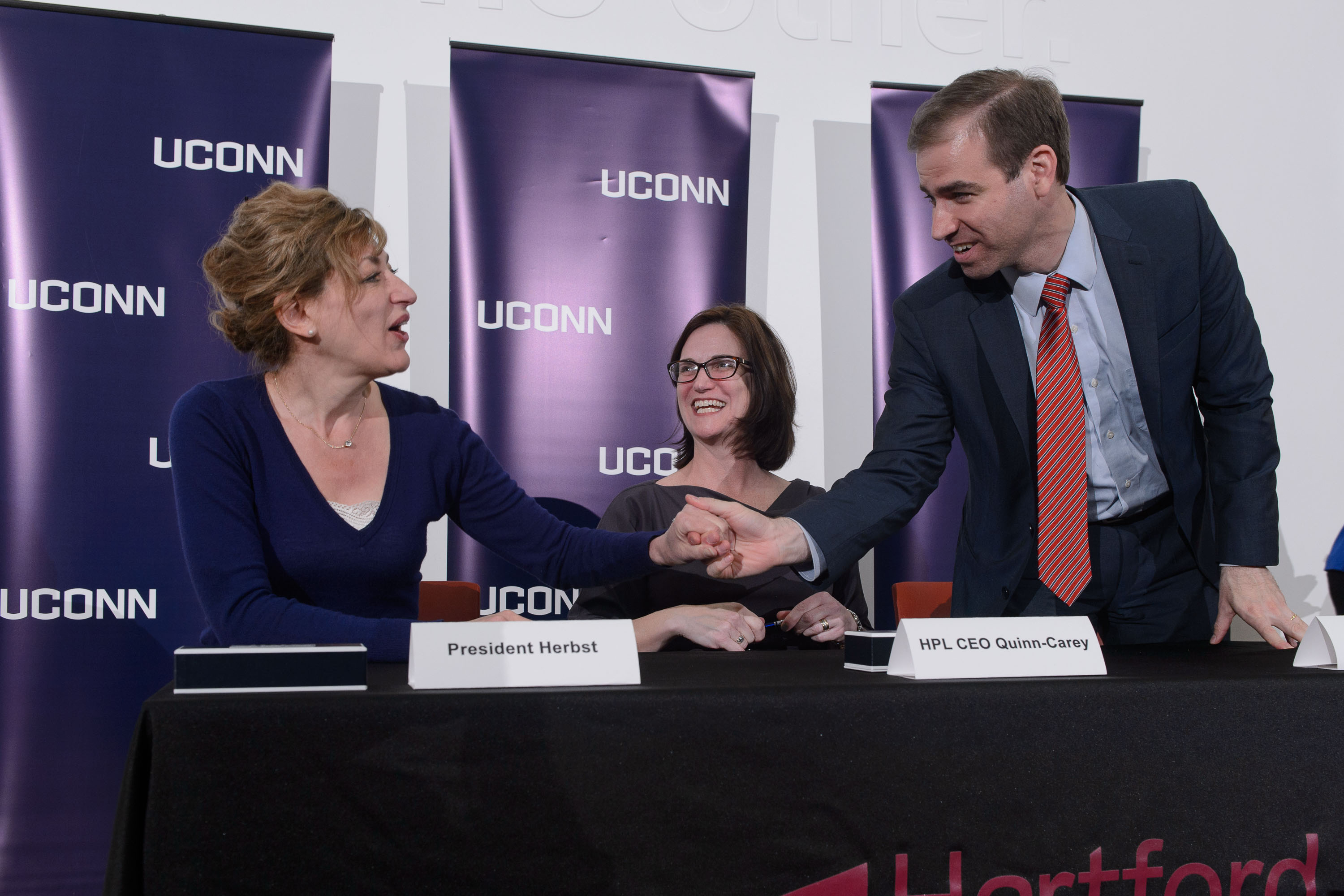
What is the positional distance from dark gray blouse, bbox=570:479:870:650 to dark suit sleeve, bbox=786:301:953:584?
48 centimetres

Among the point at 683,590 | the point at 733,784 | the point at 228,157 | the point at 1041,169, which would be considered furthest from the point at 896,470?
the point at 228,157

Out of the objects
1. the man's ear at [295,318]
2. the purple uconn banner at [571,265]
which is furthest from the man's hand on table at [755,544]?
the purple uconn banner at [571,265]

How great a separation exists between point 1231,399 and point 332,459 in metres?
1.76

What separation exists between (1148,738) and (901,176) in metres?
2.93

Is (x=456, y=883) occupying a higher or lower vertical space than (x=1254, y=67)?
lower

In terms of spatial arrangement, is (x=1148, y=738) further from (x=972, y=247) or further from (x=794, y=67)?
(x=794, y=67)

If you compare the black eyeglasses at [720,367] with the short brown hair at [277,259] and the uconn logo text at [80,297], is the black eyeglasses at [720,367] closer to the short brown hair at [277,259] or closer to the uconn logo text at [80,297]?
the short brown hair at [277,259]

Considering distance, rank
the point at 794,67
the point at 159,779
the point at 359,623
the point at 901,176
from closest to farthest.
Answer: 1. the point at 159,779
2. the point at 359,623
3. the point at 901,176
4. the point at 794,67

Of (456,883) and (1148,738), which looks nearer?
(456,883)

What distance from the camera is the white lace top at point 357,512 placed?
1.94 m

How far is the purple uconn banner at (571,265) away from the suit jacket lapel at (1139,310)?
1.80m

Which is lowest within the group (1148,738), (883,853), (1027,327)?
(883,853)

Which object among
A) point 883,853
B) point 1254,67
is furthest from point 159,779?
point 1254,67

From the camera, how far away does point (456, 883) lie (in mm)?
985
